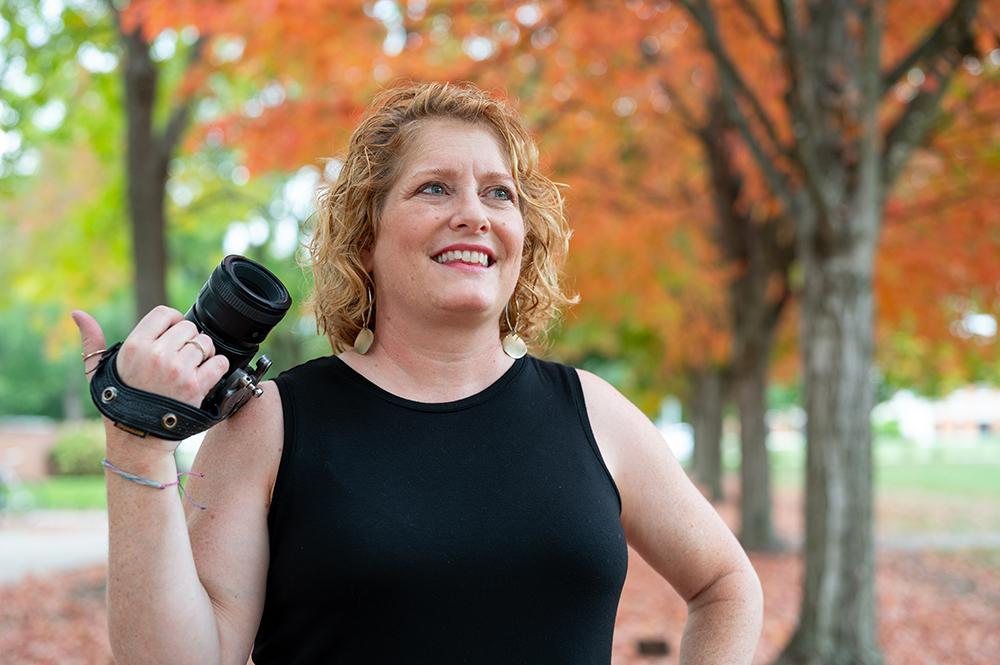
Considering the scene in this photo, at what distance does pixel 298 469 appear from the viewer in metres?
1.62

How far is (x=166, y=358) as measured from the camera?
1.40m

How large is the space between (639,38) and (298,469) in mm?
7459

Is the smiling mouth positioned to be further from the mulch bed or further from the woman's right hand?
the mulch bed

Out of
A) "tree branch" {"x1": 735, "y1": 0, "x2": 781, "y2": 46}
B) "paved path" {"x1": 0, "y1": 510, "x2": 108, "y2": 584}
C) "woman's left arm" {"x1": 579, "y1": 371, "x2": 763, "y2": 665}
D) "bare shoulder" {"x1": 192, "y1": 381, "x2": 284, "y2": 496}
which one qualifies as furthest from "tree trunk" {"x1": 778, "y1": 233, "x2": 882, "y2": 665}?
"paved path" {"x1": 0, "y1": 510, "x2": 108, "y2": 584}

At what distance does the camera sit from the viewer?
153 centimetres

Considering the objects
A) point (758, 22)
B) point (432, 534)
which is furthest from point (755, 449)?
point (432, 534)

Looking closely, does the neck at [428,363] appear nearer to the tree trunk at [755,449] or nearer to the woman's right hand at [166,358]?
the woman's right hand at [166,358]

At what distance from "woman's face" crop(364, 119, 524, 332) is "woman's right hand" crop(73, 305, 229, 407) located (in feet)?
1.50

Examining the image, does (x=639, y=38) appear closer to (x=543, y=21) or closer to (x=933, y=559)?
(x=543, y=21)

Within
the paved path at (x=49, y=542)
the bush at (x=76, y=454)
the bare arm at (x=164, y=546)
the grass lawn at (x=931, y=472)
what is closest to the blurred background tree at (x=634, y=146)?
the bare arm at (x=164, y=546)

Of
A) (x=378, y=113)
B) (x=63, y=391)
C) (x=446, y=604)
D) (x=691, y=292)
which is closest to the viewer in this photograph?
(x=446, y=604)

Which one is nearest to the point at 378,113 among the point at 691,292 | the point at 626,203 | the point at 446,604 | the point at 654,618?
the point at 446,604

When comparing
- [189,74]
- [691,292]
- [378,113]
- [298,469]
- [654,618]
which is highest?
[189,74]

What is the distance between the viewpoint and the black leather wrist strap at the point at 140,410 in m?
1.37
